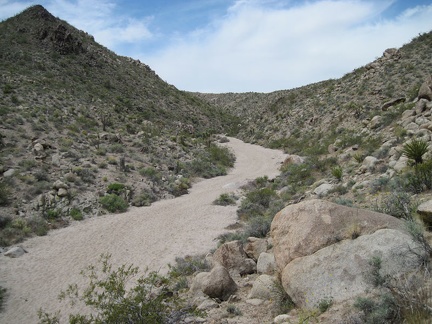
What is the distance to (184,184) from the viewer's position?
20.5 m

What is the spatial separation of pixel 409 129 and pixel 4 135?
21.8 m

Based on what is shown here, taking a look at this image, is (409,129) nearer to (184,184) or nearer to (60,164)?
(184,184)

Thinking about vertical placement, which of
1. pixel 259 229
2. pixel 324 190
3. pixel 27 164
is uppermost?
pixel 27 164

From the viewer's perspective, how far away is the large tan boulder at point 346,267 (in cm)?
439

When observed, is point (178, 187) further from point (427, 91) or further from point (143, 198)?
point (427, 91)

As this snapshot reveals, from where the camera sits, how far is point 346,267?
471 cm

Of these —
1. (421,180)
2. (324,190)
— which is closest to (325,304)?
(421,180)

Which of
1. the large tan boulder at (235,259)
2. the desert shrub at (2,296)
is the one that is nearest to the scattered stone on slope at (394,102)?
the large tan boulder at (235,259)

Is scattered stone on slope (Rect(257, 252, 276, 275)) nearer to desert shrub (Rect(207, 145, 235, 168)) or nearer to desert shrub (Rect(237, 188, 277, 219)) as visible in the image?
desert shrub (Rect(237, 188, 277, 219))

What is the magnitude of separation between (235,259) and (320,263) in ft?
10.7

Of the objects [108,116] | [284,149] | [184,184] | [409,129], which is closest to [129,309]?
[409,129]

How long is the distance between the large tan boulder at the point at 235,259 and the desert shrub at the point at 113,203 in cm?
914

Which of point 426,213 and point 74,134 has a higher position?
point 74,134

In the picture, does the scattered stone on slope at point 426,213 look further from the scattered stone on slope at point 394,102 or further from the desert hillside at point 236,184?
the scattered stone on slope at point 394,102
